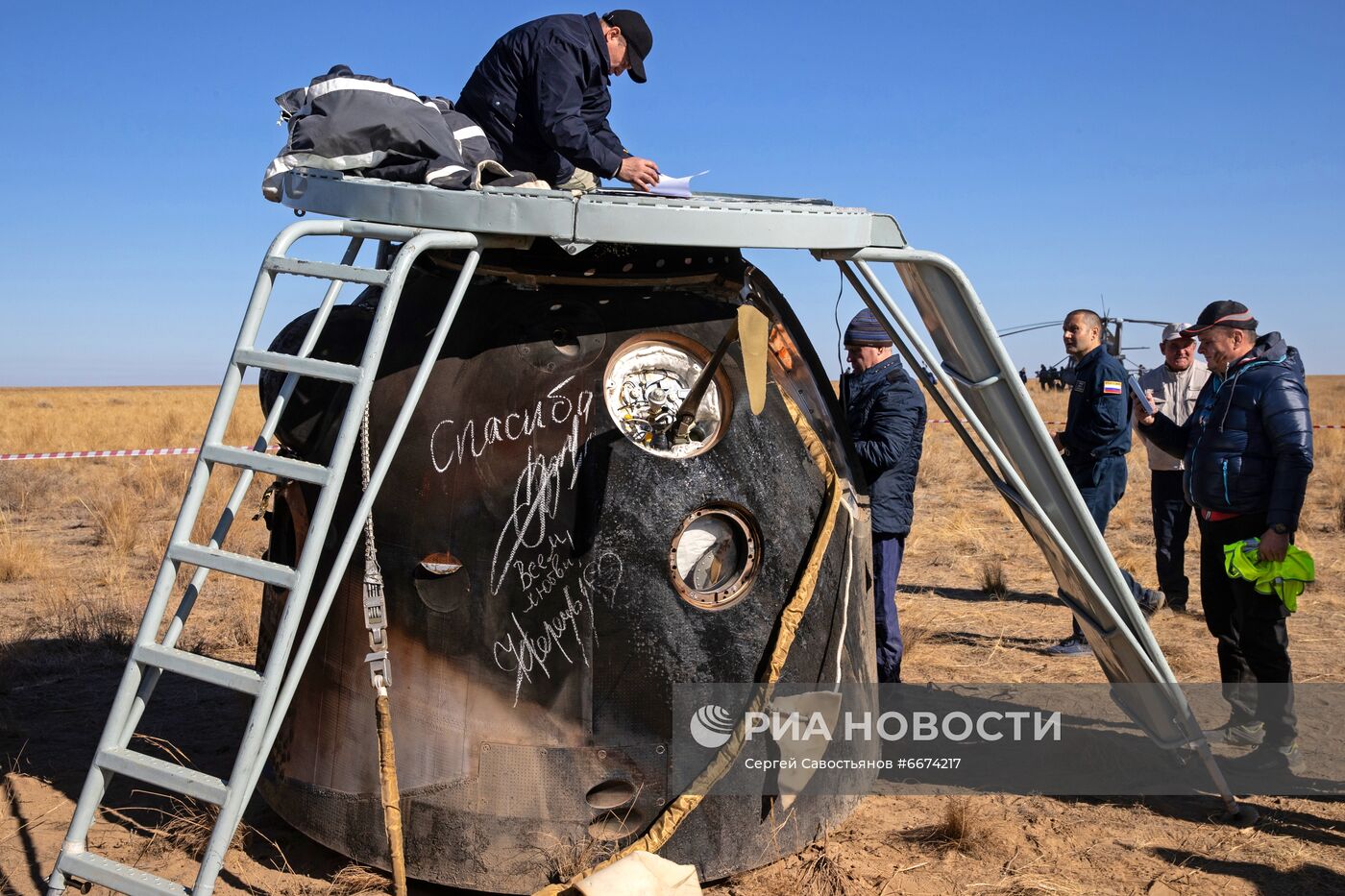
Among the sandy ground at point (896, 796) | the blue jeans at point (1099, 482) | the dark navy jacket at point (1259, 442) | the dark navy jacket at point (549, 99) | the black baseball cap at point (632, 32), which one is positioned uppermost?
the black baseball cap at point (632, 32)

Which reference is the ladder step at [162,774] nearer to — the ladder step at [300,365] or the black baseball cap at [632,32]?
the ladder step at [300,365]

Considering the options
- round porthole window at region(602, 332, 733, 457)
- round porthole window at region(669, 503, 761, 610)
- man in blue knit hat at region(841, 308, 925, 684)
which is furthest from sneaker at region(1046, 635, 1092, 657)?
round porthole window at region(602, 332, 733, 457)

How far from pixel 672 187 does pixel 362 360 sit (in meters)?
1.67

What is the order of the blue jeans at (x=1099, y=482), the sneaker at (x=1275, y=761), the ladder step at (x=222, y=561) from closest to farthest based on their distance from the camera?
the ladder step at (x=222, y=561) → the sneaker at (x=1275, y=761) → the blue jeans at (x=1099, y=482)

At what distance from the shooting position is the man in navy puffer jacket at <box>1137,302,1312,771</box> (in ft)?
17.0

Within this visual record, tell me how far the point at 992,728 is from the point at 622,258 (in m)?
3.46

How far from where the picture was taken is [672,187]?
4.73 meters

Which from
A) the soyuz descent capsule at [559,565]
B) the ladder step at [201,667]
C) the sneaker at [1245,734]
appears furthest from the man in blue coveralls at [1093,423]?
the ladder step at [201,667]

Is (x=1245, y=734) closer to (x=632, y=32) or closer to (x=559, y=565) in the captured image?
(x=559, y=565)

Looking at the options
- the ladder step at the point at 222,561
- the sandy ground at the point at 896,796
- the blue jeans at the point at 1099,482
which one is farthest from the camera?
the blue jeans at the point at 1099,482

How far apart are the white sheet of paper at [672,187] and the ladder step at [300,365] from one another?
1.53 meters

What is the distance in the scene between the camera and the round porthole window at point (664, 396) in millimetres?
4160

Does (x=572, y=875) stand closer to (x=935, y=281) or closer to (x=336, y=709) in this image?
(x=336, y=709)

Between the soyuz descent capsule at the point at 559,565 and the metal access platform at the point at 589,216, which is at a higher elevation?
the metal access platform at the point at 589,216
